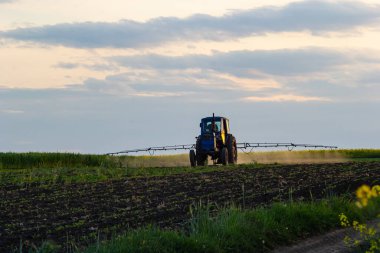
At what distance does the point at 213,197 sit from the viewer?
71.8ft

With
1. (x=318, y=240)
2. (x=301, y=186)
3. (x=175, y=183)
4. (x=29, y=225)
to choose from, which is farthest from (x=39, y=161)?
(x=318, y=240)

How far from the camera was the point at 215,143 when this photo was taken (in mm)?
38375

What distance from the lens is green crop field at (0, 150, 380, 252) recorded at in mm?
13898

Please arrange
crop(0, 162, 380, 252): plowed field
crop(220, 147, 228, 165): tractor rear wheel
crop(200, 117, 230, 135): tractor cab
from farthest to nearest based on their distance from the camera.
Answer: crop(200, 117, 230, 135): tractor cab
crop(220, 147, 228, 165): tractor rear wheel
crop(0, 162, 380, 252): plowed field

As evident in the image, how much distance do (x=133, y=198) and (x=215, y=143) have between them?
1698cm

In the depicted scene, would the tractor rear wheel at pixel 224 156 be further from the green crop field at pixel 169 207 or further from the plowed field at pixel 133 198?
the plowed field at pixel 133 198

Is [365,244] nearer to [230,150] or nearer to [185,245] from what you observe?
[185,245]

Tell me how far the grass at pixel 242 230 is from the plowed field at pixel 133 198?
4.51 ft

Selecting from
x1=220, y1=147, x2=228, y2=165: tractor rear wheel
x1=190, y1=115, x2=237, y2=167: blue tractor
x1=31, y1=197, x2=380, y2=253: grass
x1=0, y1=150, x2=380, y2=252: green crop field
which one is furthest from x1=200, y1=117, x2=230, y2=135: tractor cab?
x1=31, y1=197, x2=380, y2=253: grass

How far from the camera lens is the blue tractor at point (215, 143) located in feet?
126

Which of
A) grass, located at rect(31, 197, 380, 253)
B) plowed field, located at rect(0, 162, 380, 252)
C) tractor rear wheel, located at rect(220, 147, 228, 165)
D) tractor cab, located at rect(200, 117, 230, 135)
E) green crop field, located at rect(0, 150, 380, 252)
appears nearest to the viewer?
grass, located at rect(31, 197, 380, 253)

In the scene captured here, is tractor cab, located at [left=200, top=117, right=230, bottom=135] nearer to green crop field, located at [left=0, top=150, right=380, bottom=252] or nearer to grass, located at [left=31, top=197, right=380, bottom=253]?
green crop field, located at [left=0, top=150, right=380, bottom=252]

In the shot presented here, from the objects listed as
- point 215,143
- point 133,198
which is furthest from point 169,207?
point 215,143

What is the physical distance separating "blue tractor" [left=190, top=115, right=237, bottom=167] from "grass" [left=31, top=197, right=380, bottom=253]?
1967 centimetres
